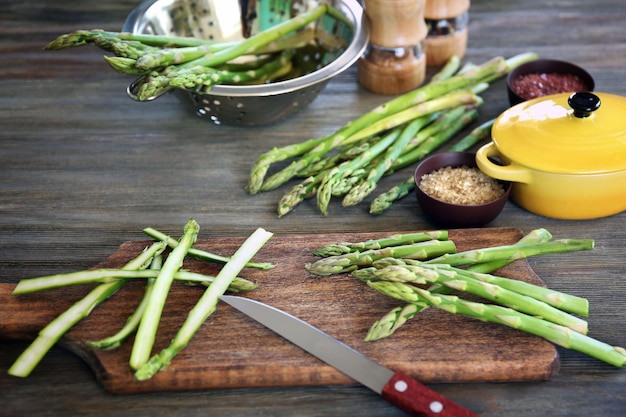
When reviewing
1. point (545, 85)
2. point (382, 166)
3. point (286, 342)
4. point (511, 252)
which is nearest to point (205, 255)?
point (286, 342)

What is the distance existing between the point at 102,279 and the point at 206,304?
0.76ft

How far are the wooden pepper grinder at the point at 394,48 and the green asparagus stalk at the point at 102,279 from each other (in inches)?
38.8


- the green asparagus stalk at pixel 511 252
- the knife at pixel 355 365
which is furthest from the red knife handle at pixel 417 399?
the green asparagus stalk at pixel 511 252

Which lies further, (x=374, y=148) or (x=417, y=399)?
(x=374, y=148)

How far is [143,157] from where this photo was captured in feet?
6.68

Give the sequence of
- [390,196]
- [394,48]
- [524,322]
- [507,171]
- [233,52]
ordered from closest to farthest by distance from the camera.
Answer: [524,322]
[507,171]
[390,196]
[233,52]
[394,48]

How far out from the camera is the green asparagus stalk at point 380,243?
1.58 m

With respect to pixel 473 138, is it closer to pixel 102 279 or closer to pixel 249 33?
pixel 249 33

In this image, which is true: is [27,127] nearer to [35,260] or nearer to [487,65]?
[35,260]

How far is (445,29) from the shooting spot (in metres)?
2.32

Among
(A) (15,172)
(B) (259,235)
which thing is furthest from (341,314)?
(A) (15,172)

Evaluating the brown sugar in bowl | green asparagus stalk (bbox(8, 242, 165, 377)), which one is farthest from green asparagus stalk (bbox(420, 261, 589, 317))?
green asparagus stalk (bbox(8, 242, 165, 377))

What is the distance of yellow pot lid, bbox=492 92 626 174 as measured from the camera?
1616mm

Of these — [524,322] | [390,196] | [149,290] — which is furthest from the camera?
[390,196]
